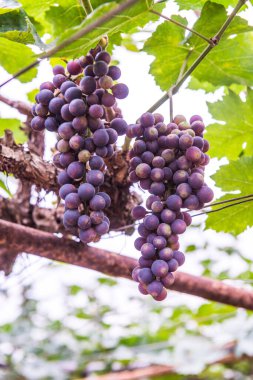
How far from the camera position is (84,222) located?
2.50ft

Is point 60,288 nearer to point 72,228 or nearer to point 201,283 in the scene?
point 201,283

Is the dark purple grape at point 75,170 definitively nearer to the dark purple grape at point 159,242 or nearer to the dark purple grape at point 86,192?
the dark purple grape at point 86,192

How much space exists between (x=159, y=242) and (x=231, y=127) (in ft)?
2.18

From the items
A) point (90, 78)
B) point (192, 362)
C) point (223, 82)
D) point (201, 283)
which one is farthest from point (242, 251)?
point (90, 78)

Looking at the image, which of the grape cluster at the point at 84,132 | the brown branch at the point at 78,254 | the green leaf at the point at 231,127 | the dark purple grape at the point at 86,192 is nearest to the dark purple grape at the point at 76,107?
the grape cluster at the point at 84,132

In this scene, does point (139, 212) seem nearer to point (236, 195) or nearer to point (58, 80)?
point (58, 80)

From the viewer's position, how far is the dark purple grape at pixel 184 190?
0.79 m

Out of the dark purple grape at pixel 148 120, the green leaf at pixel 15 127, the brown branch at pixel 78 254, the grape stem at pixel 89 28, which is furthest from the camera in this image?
the green leaf at pixel 15 127

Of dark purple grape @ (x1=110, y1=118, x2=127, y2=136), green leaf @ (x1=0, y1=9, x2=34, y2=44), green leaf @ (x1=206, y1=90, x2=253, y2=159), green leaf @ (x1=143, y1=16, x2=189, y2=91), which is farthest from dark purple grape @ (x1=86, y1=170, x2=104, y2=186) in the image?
green leaf @ (x1=206, y1=90, x2=253, y2=159)

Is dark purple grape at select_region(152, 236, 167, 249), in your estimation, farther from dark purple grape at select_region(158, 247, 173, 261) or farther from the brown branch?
the brown branch

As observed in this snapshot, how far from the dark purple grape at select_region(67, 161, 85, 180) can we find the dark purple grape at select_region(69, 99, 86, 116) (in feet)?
0.26

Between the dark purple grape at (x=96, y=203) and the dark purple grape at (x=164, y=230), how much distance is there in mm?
95

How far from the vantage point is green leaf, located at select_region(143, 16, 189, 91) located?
1145mm

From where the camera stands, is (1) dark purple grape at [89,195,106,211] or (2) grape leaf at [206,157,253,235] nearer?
(1) dark purple grape at [89,195,106,211]
